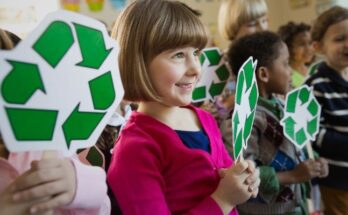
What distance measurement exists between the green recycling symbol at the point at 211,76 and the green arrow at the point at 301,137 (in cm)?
27

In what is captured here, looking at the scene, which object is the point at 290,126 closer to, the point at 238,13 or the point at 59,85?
the point at 238,13

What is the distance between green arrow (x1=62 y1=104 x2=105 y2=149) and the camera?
0.50 metres

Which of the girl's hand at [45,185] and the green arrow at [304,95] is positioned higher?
the girl's hand at [45,185]

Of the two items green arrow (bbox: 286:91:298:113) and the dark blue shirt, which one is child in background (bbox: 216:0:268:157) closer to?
green arrow (bbox: 286:91:298:113)

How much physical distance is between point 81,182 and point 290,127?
2.51 ft

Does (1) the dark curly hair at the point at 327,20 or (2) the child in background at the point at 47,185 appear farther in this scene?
(1) the dark curly hair at the point at 327,20

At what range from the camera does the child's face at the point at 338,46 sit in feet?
4.48

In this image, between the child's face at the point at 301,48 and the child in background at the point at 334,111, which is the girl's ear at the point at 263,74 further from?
the child's face at the point at 301,48

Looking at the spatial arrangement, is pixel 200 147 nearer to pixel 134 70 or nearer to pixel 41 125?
pixel 134 70

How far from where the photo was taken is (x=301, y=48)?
2.08 m

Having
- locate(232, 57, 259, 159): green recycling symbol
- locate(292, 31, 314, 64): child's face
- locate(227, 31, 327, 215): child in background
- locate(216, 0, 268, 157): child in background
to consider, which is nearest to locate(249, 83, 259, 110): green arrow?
locate(232, 57, 259, 159): green recycling symbol

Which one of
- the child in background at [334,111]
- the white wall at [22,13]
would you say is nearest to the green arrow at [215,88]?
the child in background at [334,111]

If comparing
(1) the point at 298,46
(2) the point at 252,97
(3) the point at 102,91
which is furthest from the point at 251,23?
(3) the point at 102,91

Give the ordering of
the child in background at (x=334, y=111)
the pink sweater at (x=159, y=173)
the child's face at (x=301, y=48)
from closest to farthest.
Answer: the pink sweater at (x=159, y=173)
the child in background at (x=334, y=111)
the child's face at (x=301, y=48)
